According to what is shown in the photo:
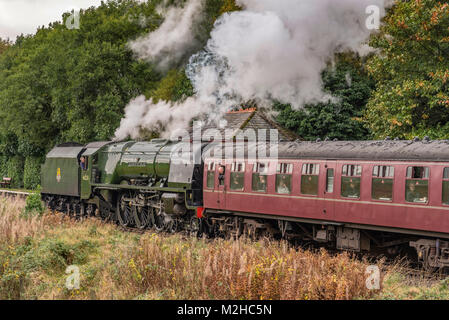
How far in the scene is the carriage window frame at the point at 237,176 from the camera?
14.9m

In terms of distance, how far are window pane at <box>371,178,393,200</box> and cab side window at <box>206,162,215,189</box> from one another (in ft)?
17.4

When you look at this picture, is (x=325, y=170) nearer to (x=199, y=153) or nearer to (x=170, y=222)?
(x=199, y=153)

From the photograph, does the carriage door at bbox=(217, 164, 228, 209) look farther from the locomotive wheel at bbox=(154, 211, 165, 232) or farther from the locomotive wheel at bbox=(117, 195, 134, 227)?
the locomotive wheel at bbox=(117, 195, 134, 227)

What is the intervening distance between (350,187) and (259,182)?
9.33 ft

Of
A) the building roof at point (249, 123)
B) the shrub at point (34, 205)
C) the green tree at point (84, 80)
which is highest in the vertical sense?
the green tree at point (84, 80)

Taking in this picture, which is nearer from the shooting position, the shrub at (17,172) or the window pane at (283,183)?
the window pane at (283,183)

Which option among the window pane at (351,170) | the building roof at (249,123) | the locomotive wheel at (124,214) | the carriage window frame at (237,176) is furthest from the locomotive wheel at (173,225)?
the building roof at (249,123)

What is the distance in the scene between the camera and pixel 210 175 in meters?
15.9

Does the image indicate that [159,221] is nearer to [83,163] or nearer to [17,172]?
[83,163]

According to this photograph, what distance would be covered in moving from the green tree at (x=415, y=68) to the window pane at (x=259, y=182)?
7.42 m

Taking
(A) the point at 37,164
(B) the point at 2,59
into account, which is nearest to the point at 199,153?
(A) the point at 37,164

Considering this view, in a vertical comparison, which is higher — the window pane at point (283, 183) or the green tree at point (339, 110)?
the green tree at point (339, 110)

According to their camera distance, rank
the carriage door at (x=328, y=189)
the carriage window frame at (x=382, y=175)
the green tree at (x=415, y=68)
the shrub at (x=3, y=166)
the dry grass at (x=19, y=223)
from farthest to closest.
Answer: the shrub at (x=3, y=166), the green tree at (x=415, y=68), the dry grass at (x=19, y=223), the carriage door at (x=328, y=189), the carriage window frame at (x=382, y=175)

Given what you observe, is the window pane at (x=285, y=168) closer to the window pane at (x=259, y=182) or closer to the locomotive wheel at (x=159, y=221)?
the window pane at (x=259, y=182)
